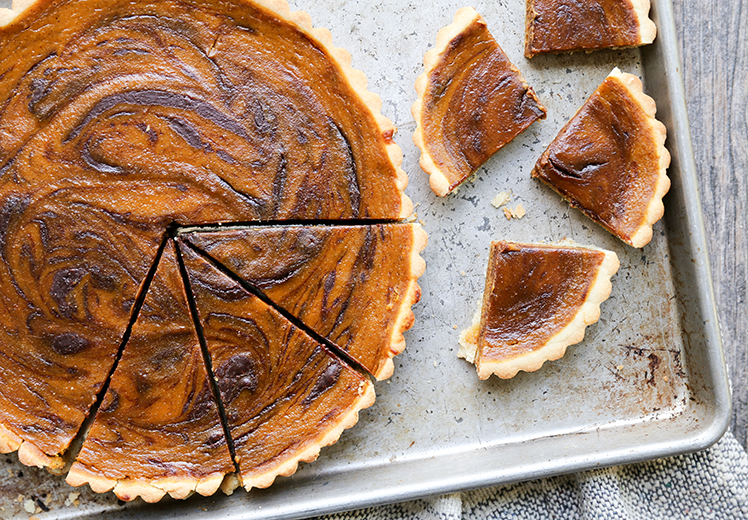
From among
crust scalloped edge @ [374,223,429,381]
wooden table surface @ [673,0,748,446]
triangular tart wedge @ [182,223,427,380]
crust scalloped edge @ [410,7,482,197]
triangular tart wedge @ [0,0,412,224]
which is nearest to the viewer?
triangular tart wedge @ [0,0,412,224]

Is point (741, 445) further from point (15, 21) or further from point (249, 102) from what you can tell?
point (15, 21)

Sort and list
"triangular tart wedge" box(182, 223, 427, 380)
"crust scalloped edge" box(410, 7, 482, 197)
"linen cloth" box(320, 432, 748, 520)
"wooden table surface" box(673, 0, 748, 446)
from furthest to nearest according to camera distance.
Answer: "wooden table surface" box(673, 0, 748, 446)
"linen cloth" box(320, 432, 748, 520)
"crust scalloped edge" box(410, 7, 482, 197)
"triangular tart wedge" box(182, 223, 427, 380)

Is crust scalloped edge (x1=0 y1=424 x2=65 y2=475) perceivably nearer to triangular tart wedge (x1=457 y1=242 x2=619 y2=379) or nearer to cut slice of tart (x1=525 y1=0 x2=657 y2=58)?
triangular tart wedge (x1=457 y1=242 x2=619 y2=379)

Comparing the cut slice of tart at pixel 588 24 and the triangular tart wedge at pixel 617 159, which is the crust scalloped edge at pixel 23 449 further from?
the cut slice of tart at pixel 588 24

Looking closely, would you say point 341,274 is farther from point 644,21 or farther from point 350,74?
point 644,21

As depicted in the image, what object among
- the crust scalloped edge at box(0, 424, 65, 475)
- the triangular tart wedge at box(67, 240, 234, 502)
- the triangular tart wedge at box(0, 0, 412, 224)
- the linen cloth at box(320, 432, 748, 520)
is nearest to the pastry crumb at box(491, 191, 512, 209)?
the triangular tart wedge at box(0, 0, 412, 224)

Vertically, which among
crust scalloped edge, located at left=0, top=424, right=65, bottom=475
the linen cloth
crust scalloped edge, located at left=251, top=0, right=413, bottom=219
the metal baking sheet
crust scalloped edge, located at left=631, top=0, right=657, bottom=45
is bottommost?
the linen cloth
